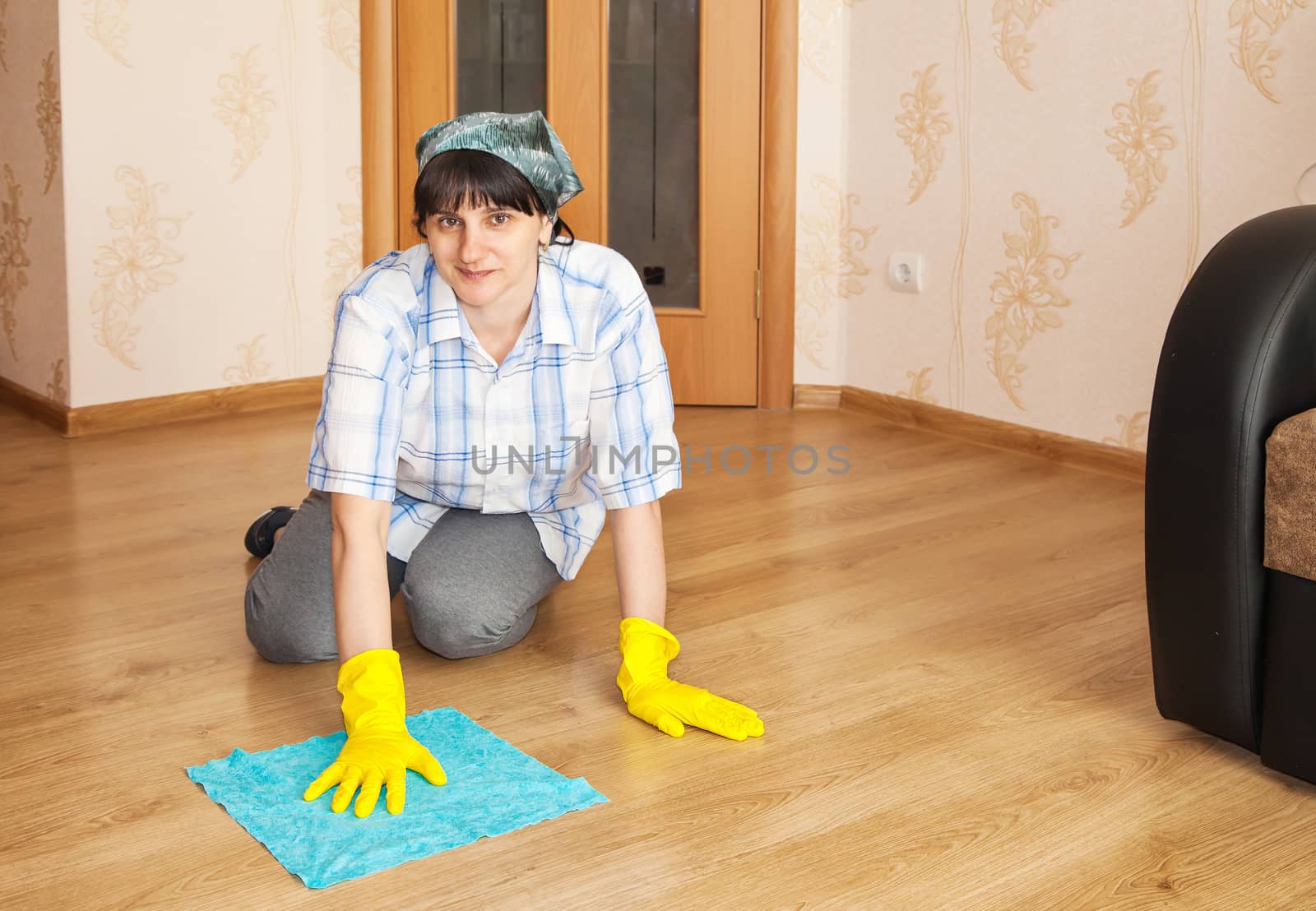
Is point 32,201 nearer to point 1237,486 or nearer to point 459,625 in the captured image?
point 459,625

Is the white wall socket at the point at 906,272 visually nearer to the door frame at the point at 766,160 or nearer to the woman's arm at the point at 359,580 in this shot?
the door frame at the point at 766,160

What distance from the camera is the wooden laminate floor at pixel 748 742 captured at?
4.11ft

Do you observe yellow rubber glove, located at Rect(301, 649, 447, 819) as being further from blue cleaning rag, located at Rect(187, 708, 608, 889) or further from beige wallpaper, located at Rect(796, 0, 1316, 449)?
beige wallpaper, located at Rect(796, 0, 1316, 449)

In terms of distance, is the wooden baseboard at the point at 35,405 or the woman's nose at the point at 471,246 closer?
the woman's nose at the point at 471,246

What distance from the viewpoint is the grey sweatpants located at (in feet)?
5.79

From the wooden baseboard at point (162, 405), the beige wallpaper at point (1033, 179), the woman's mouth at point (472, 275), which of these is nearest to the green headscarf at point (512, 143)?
the woman's mouth at point (472, 275)

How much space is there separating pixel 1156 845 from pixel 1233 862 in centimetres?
7

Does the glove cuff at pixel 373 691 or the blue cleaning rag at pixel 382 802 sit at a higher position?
the glove cuff at pixel 373 691

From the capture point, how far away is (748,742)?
61.2 inches

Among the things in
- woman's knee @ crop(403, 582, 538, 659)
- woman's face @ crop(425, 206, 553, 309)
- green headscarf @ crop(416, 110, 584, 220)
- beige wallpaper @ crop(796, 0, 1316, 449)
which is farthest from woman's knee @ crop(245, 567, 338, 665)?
beige wallpaper @ crop(796, 0, 1316, 449)

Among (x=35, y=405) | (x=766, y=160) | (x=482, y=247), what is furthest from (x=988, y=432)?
(x=35, y=405)

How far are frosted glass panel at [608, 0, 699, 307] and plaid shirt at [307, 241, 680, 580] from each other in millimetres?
1773

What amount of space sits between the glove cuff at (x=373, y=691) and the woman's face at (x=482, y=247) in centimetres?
43

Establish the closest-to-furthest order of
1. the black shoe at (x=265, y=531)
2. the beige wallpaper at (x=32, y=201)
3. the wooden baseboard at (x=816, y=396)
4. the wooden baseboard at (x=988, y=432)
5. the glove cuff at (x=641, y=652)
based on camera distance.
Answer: the glove cuff at (x=641, y=652), the black shoe at (x=265, y=531), the wooden baseboard at (x=988, y=432), the beige wallpaper at (x=32, y=201), the wooden baseboard at (x=816, y=396)
